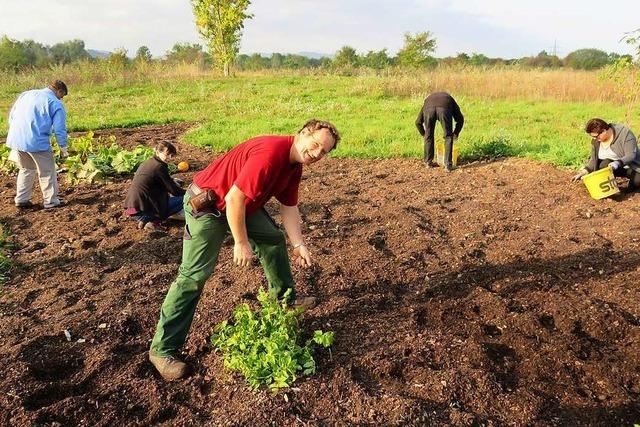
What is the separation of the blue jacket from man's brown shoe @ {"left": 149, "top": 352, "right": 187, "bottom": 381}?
13.6ft

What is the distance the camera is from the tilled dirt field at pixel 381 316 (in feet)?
Answer: 8.96

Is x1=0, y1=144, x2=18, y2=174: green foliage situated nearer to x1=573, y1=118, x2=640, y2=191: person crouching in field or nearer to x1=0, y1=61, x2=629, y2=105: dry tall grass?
x1=573, y1=118, x2=640, y2=191: person crouching in field

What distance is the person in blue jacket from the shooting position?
5.90m

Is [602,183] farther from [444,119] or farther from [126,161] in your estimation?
[126,161]

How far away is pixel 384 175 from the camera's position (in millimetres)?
7621

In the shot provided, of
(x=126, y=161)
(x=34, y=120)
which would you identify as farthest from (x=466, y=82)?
(x=34, y=120)

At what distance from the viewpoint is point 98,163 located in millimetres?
Answer: 7371

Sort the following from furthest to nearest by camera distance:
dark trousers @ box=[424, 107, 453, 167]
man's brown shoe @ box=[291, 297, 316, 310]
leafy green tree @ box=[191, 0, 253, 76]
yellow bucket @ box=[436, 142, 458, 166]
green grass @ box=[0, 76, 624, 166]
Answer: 1. leafy green tree @ box=[191, 0, 253, 76]
2. green grass @ box=[0, 76, 624, 166]
3. yellow bucket @ box=[436, 142, 458, 166]
4. dark trousers @ box=[424, 107, 453, 167]
5. man's brown shoe @ box=[291, 297, 316, 310]

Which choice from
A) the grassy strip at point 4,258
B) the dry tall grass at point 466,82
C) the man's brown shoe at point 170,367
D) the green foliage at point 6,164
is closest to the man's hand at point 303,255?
the man's brown shoe at point 170,367

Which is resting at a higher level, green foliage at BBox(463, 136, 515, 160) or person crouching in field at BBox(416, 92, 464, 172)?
person crouching in field at BBox(416, 92, 464, 172)

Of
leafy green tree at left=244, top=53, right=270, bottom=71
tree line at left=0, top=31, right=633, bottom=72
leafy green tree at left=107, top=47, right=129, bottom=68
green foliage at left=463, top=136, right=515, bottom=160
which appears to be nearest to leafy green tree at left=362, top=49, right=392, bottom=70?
tree line at left=0, top=31, right=633, bottom=72

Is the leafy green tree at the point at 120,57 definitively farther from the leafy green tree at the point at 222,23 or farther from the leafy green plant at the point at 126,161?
the leafy green plant at the point at 126,161

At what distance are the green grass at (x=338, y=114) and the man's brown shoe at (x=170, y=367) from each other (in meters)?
6.24

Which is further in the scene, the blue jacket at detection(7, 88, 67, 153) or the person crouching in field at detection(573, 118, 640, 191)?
the person crouching in field at detection(573, 118, 640, 191)
